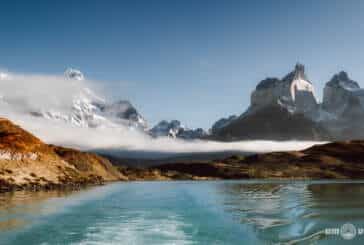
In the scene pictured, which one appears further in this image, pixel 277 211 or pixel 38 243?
pixel 277 211

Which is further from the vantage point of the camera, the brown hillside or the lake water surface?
the brown hillside

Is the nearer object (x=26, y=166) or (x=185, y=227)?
(x=185, y=227)

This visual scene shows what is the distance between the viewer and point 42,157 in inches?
6176

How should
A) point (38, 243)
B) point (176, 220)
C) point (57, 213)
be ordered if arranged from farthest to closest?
point (57, 213)
point (176, 220)
point (38, 243)

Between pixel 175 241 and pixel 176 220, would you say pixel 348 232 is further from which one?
pixel 176 220

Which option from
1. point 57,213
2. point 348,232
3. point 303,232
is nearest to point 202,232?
point 303,232

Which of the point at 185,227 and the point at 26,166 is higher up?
the point at 26,166

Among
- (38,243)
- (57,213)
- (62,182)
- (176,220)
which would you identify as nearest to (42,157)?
(62,182)

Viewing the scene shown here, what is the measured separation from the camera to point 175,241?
36.3 metres

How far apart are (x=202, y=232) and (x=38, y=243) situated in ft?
49.4

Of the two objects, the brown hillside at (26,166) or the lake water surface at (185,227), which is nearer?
the lake water surface at (185,227)

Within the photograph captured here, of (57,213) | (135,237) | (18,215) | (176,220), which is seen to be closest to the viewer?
(135,237)

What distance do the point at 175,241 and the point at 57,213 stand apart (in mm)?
28940

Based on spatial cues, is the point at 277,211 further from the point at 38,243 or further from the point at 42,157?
the point at 42,157
